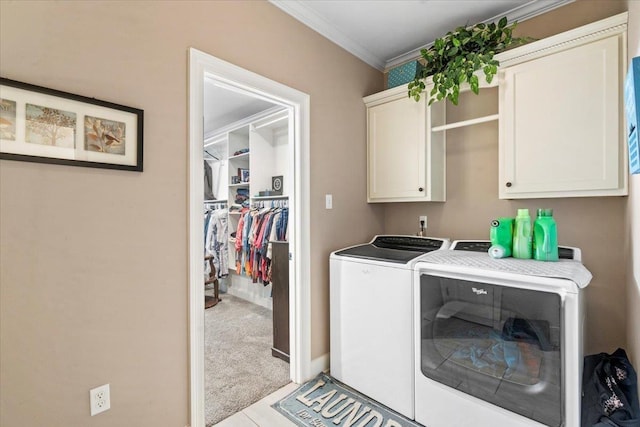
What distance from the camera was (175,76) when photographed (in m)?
1.48

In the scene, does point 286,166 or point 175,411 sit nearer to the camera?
point 175,411

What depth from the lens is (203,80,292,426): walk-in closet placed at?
2.22 m

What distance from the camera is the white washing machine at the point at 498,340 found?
1.29 m

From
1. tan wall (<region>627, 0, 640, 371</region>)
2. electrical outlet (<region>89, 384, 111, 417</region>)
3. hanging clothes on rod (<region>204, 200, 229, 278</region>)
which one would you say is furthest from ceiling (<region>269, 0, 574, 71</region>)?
hanging clothes on rod (<region>204, 200, 229, 278</region>)

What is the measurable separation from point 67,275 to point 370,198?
209 centimetres

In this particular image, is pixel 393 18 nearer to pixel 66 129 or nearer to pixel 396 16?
pixel 396 16

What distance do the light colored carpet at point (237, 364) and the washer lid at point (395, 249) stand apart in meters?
1.08

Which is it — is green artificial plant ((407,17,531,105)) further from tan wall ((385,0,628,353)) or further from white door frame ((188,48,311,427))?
white door frame ((188,48,311,427))

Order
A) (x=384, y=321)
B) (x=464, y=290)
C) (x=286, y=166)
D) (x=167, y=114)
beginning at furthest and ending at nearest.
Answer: (x=286, y=166) → (x=384, y=321) → (x=464, y=290) → (x=167, y=114)

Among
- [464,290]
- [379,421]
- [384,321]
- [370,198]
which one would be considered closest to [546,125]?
[464,290]

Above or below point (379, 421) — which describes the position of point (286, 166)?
above

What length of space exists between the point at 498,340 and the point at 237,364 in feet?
6.26

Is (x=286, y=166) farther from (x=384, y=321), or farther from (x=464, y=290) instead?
(x=464, y=290)

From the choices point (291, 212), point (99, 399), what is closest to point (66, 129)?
point (99, 399)
